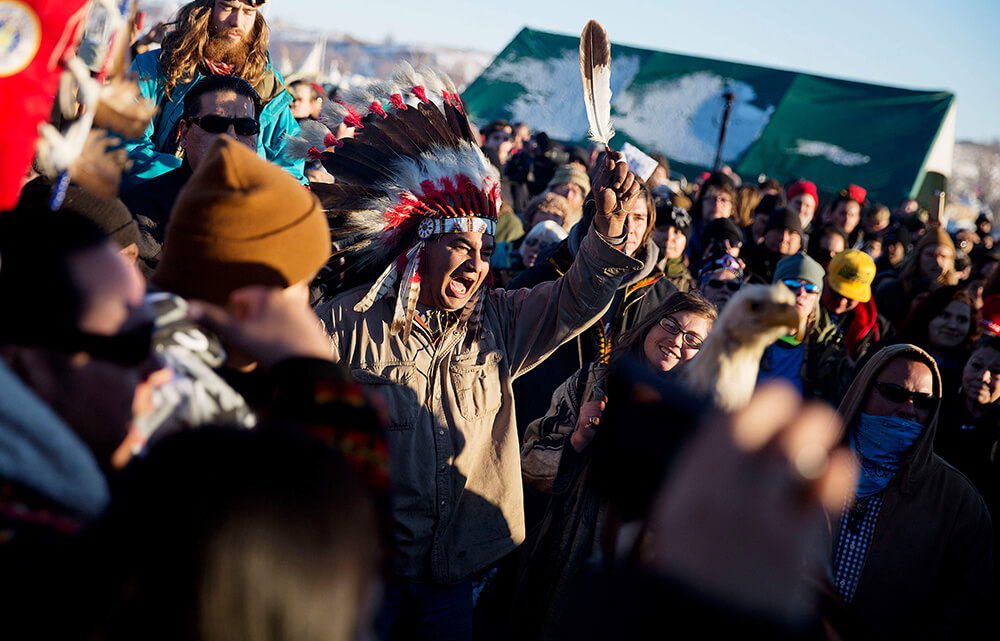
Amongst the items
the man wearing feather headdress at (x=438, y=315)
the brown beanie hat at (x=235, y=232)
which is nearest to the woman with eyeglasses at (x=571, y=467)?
the man wearing feather headdress at (x=438, y=315)

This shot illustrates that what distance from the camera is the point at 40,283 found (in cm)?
117

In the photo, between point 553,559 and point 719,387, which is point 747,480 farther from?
point 553,559

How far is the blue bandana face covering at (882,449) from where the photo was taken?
3.02 metres

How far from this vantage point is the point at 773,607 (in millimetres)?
1031

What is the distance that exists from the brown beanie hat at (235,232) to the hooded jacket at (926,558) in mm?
2447

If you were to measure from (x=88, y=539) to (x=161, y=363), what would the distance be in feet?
1.28

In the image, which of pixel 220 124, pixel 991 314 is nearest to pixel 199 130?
pixel 220 124

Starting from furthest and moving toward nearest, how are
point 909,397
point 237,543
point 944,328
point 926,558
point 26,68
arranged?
1. point 944,328
2. point 909,397
3. point 926,558
4. point 26,68
5. point 237,543

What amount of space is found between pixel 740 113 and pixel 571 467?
1332 cm

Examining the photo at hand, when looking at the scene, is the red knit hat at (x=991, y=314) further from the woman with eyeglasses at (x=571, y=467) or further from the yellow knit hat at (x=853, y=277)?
the woman with eyeglasses at (x=571, y=467)

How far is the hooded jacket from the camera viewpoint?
297 cm

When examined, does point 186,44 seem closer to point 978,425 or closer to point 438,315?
point 438,315

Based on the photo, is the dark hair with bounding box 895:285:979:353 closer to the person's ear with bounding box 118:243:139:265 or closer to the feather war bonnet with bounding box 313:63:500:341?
the feather war bonnet with bounding box 313:63:500:341

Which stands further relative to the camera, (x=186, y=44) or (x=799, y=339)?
(x=799, y=339)
